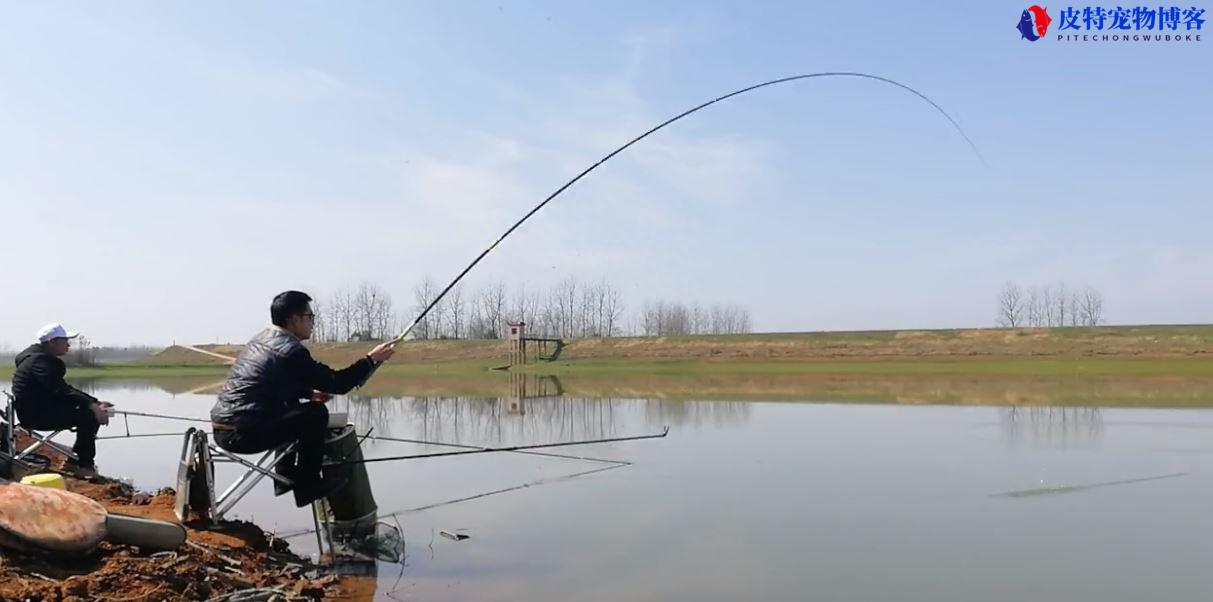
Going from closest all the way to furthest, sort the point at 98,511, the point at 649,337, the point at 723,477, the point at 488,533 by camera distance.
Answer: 1. the point at 98,511
2. the point at 488,533
3. the point at 723,477
4. the point at 649,337

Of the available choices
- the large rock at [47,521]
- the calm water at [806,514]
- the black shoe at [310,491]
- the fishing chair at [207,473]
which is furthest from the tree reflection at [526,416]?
the large rock at [47,521]

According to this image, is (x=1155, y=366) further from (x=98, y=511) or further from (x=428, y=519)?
(x=98, y=511)

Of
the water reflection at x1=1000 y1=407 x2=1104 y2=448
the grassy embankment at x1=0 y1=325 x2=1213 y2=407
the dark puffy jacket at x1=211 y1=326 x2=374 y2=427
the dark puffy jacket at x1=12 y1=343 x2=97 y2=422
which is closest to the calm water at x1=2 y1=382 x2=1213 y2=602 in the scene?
the water reflection at x1=1000 y1=407 x2=1104 y2=448

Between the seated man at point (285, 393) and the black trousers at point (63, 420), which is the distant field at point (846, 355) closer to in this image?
the black trousers at point (63, 420)

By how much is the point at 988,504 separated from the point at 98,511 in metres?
7.03

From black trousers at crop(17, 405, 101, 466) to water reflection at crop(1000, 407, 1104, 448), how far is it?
1111 centimetres

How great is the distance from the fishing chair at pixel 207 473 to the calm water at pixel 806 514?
3.45 ft

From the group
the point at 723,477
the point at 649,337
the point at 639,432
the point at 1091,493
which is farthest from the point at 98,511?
the point at 649,337

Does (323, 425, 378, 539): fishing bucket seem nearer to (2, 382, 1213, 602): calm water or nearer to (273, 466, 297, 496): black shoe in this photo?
(2, 382, 1213, 602): calm water

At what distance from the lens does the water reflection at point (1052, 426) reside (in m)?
13.4

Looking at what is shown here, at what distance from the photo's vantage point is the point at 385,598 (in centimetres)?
585

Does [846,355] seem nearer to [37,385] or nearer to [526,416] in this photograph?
[526,416]

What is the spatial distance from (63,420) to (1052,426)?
14.0 m

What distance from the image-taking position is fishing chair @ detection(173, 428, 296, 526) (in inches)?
231
